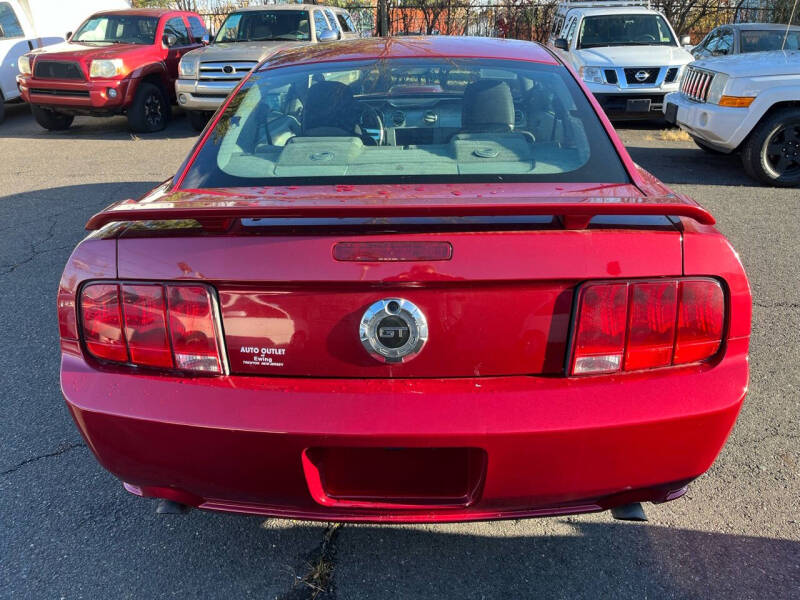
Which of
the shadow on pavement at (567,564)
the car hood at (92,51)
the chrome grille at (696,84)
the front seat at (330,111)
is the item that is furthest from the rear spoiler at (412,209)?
the car hood at (92,51)

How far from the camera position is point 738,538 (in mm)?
2322

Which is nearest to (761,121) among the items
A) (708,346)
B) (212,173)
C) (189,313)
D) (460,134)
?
(460,134)

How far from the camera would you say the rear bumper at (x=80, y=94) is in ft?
32.9

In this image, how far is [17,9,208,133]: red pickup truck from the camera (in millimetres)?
10062

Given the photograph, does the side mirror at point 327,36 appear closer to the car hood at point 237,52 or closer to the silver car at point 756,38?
the car hood at point 237,52

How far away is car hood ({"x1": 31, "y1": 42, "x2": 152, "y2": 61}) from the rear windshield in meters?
8.79

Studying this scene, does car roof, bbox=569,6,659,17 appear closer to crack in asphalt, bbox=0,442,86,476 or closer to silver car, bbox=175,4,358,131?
silver car, bbox=175,4,358,131

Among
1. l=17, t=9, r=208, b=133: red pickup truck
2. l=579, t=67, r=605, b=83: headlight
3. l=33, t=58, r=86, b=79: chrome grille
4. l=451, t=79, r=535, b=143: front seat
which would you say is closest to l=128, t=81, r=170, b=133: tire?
l=17, t=9, r=208, b=133: red pickup truck

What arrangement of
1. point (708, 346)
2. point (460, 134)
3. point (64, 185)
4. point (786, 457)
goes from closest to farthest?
A: point (708, 346) < point (460, 134) < point (786, 457) < point (64, 185)

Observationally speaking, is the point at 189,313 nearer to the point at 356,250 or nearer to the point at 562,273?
the point at 356,250

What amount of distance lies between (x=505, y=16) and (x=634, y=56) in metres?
10.2

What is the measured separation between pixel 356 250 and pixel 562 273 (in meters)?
0.56

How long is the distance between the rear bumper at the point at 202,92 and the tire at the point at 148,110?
0.88 m

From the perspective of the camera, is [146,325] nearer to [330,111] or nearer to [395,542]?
[395,542]
